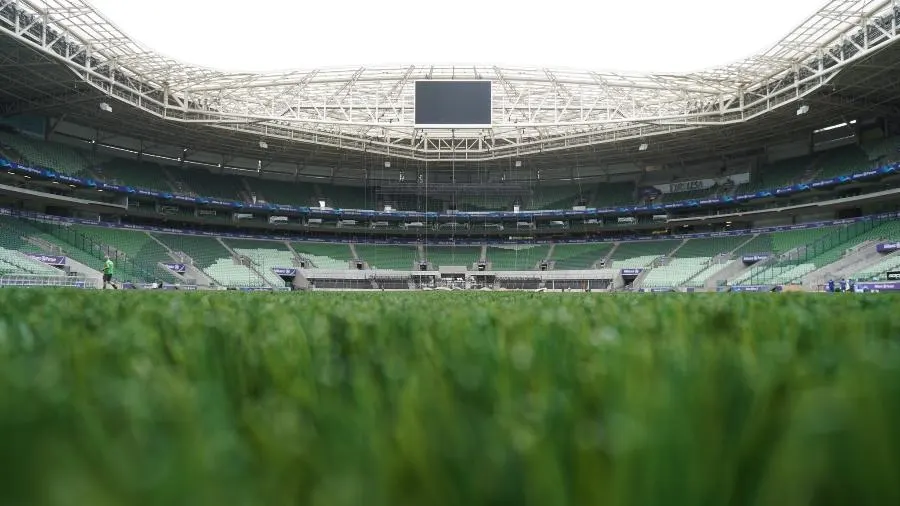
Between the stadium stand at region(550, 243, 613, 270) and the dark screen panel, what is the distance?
564 inches

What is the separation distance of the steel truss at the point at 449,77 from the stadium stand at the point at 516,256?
8.80 meters

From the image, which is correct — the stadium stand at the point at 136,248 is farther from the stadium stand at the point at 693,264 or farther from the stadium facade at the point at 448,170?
the stadium stand at the point at 693,264

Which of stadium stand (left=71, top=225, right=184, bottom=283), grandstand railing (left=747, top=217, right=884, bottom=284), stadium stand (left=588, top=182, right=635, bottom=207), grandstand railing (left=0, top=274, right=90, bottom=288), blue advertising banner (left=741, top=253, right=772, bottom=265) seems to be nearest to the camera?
grandstand railing (left=0, top=274, right=90, bottom=288)

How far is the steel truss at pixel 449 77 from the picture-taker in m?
17.9

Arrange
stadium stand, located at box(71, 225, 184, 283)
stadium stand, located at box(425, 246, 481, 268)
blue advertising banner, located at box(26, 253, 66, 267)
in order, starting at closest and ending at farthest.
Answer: blue advertising banner, located at box(26, 253, 66, 267) → stadium stand, located at box(71, 225, 184, 283) → stadium stand, located at box(425, 246, 481, 268)

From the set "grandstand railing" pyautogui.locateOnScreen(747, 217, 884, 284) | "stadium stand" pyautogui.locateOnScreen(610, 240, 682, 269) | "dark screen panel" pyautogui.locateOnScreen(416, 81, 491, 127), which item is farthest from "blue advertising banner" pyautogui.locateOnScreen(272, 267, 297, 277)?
"grandstand railing" pyautogui.locateOnScreen(747, 217, 884, 284)

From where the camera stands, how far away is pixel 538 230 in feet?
129

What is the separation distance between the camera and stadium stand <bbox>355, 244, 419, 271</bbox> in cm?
3672

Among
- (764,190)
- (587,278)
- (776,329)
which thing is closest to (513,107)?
(587,278)

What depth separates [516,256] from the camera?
38.1 metres

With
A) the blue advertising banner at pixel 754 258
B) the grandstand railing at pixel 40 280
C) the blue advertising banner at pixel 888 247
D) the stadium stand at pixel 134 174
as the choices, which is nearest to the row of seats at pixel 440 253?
the blue advertising banner at pixel 754 258

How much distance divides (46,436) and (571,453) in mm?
297

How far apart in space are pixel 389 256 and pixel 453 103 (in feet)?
49.7

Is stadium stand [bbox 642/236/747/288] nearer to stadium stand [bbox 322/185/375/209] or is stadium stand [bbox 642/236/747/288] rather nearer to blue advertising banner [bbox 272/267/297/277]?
stadium stand [bbox 322/185/375/209]
